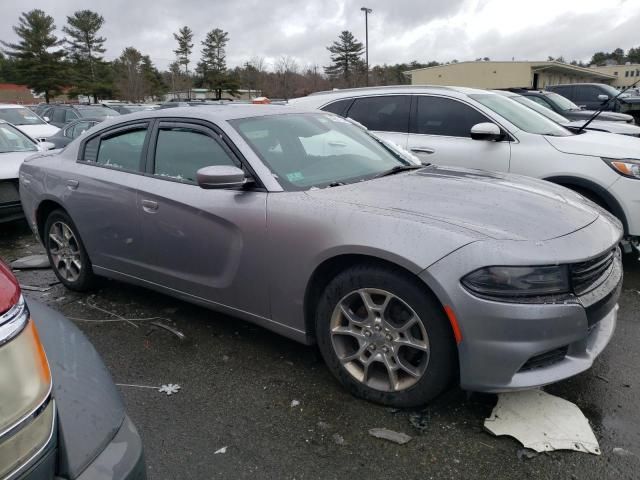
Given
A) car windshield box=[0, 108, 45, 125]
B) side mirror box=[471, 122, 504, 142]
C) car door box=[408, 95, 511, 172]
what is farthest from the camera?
car windshield box=[0, 108, 45, 125]

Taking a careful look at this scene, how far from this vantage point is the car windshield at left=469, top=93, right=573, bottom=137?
5473mm

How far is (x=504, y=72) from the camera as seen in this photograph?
4891 centimetres

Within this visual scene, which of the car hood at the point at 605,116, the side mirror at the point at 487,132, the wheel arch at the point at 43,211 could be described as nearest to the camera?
the wheel arch at the point at 43,211

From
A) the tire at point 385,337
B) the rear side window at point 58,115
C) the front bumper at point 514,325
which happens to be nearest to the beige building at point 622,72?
the rear side window at point 58,115

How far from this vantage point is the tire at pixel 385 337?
245cm

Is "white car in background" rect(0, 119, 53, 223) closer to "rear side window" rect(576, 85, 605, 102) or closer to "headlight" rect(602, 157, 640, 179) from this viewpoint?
"headlight" rect(602, 157, 640, 179)

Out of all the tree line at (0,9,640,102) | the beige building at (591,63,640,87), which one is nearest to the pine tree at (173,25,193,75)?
the tree line at (0,9,640,102)

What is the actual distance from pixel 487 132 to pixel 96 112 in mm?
15164

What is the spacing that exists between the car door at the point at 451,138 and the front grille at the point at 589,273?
285 cm

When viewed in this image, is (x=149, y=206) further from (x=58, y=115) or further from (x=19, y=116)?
(x=58, y=115)

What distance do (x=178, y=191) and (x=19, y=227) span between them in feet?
17.5

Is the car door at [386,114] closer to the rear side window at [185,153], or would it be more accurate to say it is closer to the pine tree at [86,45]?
the rear side window at [185,153]

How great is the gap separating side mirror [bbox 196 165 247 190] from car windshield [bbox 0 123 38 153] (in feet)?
18.6

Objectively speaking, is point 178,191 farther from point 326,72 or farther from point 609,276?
point 326,72
